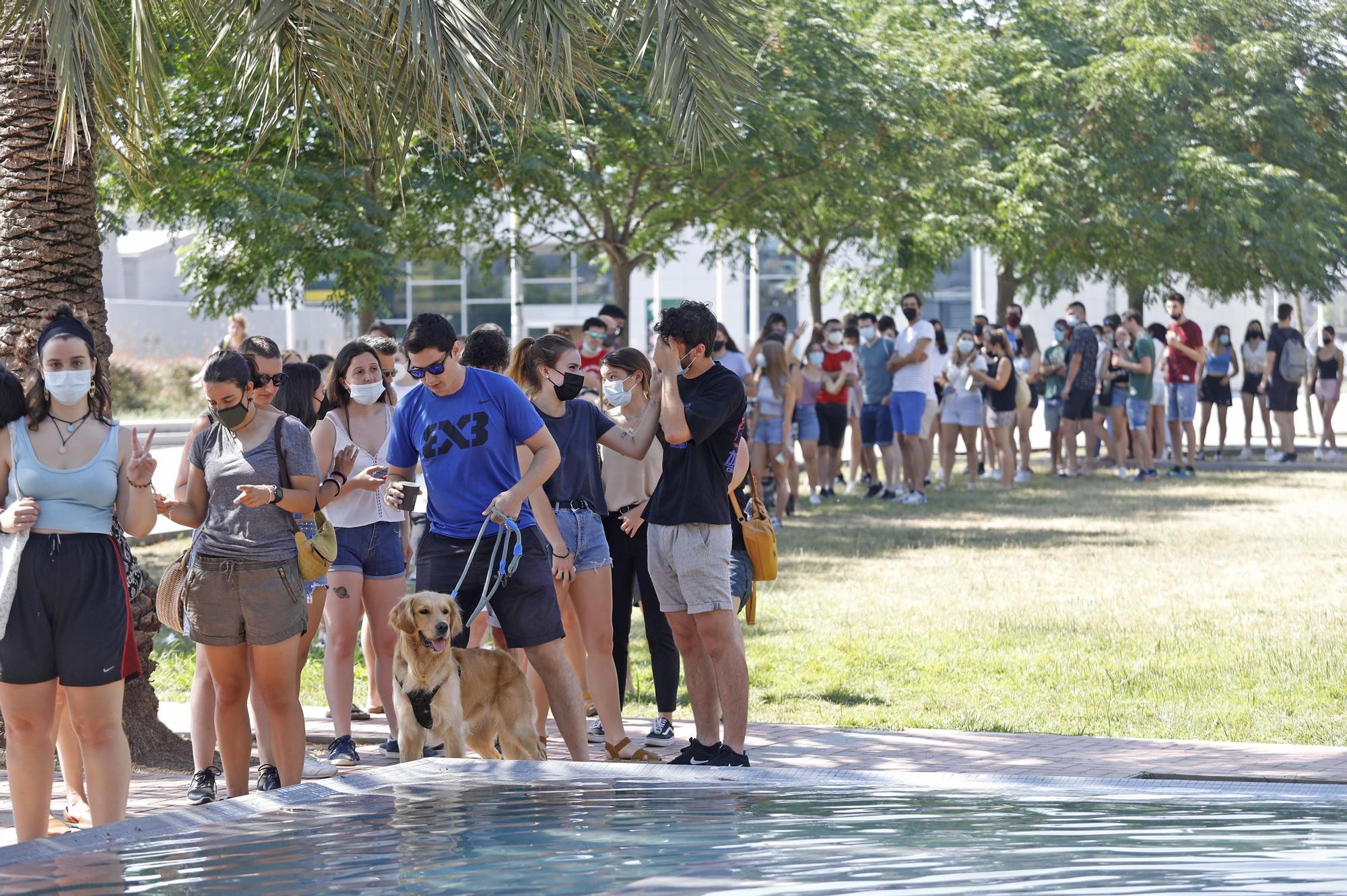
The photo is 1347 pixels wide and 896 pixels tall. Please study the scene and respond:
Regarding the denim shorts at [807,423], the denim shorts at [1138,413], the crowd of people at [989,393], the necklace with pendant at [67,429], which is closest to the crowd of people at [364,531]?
the necklace with pendant at [67,429]

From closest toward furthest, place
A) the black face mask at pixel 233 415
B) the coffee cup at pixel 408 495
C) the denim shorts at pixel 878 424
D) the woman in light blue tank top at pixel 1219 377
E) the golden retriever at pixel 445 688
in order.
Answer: the black face mask at pixel 233 415, the golden retriever at pixel 445 688, the coffee cup at pixel 408 495, the denim shorts at pixel 878 424, the woman in light blue tank top at pixel 1219 377

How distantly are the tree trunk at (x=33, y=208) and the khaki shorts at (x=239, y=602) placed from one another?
2098 mm

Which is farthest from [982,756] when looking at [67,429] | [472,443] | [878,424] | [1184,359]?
[1184,359]

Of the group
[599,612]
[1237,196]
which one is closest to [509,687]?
[599,612]

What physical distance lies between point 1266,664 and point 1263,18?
78.7ft

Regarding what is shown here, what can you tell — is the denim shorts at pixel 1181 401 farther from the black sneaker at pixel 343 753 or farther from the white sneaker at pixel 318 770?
the white sneaker at pixel 318 770

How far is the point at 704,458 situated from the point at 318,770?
2.10 metres

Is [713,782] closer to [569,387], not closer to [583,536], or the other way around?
[583,536]

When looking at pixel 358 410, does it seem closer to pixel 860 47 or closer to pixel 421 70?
pixel 421 70

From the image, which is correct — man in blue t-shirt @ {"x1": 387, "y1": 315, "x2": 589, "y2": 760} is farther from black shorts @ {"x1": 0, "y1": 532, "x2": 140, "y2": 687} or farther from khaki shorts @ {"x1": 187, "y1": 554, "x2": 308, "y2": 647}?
black shorts @ {"x1": 0, "y1": 532, "x2": 140, "y2": 687}

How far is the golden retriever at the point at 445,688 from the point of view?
6074 mm

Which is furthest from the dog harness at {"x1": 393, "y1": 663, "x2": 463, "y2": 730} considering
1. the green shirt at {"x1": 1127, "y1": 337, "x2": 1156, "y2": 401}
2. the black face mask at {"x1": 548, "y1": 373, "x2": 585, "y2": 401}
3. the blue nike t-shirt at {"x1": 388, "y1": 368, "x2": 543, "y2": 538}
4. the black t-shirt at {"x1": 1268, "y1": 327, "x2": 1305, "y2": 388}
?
the black t-shirt at {"x1": 1268, "y1": 327, "x2": 1305, "y2": 388}

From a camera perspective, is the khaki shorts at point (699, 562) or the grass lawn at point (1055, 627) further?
the grass lawn at point (1055, 627)

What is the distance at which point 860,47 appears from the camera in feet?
71.9
